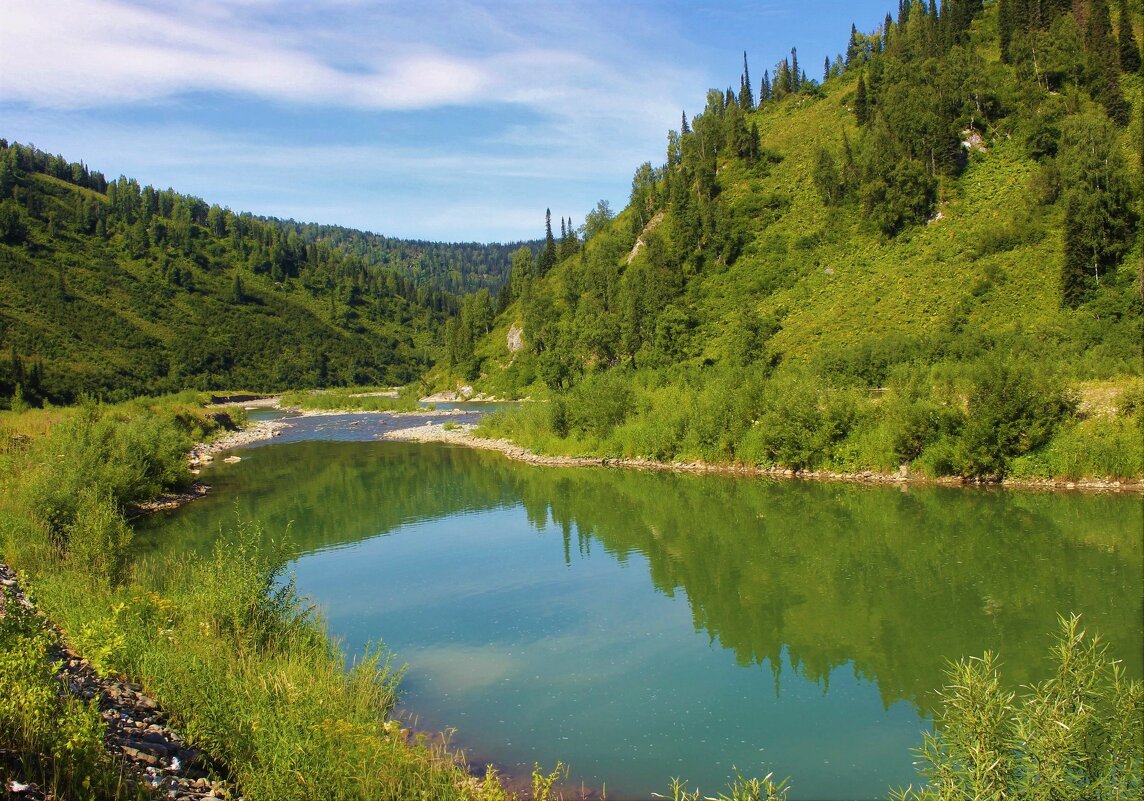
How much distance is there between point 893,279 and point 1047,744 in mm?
58366

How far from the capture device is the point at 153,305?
14000 cm

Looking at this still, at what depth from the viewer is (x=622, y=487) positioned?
35156 millimetres

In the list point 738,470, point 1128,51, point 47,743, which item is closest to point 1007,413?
point 738,470

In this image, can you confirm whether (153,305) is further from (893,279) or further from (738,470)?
(738,470)

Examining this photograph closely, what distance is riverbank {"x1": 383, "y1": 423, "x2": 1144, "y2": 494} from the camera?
2661 centimetres

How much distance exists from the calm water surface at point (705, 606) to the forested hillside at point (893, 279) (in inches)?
124

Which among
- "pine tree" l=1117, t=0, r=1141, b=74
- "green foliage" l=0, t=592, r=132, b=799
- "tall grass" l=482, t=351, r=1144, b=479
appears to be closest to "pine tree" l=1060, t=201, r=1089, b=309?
"tall grass" l=482, t=351, r=1144, b=479

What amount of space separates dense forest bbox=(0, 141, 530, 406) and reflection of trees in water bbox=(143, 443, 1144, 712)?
59429mm

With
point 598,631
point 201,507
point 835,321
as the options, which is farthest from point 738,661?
point 835,321

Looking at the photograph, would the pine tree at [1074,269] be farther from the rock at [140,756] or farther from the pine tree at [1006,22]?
the rock at [140,756]

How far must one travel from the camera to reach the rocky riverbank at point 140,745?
725 centimetres

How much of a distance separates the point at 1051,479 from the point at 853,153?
59815mm

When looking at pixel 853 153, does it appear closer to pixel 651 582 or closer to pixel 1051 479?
pixel 1051 479

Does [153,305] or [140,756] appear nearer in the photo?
[140,756]
